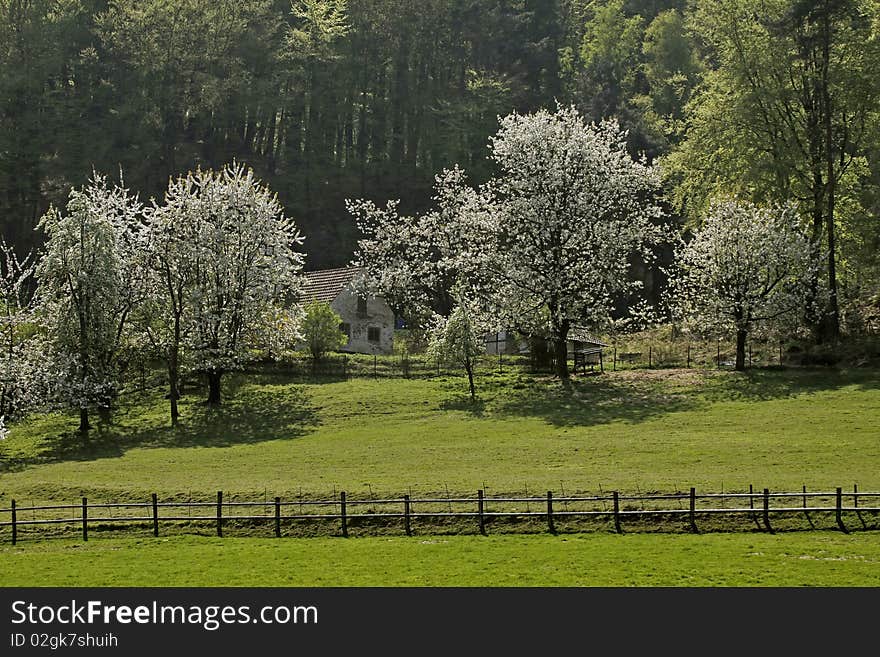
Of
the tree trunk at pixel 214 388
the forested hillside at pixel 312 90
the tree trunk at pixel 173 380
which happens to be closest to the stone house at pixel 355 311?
the tree trunk at pixel 214 388

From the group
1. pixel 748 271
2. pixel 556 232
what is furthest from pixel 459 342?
pixel 748 271

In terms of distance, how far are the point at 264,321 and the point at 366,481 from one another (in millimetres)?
24444

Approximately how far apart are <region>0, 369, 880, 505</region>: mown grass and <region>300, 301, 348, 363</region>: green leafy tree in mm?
3800

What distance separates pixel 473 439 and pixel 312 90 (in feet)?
223

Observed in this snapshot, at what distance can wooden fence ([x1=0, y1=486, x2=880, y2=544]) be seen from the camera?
34.7 metres

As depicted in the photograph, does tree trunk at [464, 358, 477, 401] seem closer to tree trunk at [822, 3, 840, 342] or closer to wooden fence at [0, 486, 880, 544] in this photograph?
wooden fence at [0, 486, 880, 544]

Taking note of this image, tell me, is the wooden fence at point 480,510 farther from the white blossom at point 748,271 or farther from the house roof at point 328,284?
the house roof at point 328,284

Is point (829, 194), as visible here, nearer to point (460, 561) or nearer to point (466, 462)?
point (466, 462)

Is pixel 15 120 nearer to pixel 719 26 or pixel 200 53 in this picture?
pixel 200 53

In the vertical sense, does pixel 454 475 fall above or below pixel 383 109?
below

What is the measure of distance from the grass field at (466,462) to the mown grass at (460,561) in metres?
0.10

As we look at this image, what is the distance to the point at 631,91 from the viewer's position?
385ft

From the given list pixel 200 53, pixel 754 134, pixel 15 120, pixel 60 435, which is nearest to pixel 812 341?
pixel 754 134

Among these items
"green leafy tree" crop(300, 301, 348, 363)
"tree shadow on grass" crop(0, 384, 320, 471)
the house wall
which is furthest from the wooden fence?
the house wall
